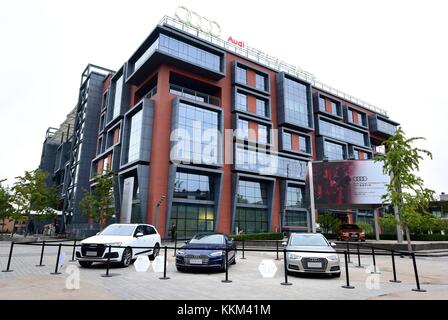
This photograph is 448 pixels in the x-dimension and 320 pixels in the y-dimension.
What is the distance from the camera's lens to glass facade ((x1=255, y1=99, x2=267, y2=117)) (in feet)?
154

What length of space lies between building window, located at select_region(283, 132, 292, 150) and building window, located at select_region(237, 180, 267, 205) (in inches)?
279

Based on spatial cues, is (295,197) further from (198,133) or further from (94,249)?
(94,249)

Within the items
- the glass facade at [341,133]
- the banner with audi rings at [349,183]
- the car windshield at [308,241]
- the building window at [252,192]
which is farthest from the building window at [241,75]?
the car windshield at [308,241]

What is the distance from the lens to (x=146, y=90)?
4466 centimetres

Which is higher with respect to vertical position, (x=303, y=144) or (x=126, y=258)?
(x=303, y=144)

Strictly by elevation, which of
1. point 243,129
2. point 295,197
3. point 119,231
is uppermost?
point 243,129

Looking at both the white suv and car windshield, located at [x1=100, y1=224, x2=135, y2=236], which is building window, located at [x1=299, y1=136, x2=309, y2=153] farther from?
car windshield, located at [x1=100, y1=224, x2=135, y2=236]

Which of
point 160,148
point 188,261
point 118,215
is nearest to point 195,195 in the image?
point 160,148

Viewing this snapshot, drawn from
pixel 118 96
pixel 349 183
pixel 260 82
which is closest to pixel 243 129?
pixel 260 82

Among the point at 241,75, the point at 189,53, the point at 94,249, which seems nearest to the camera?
the point at 94,249

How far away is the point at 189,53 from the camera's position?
129 ft

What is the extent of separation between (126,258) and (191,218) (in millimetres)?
25379

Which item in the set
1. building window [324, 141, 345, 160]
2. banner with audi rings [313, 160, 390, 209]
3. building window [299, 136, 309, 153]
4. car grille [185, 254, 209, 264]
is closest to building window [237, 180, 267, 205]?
building window [299, 136, 309, 153]
